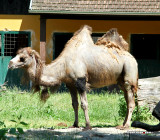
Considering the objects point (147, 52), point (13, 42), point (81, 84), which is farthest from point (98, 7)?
point (81, 84)

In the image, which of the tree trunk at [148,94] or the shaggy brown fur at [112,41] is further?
the tree trunk at [148,94]

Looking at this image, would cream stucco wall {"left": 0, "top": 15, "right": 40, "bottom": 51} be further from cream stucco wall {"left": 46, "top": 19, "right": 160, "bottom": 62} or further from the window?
cream stucco wall {"left": 46, "top": 19, "right": 160, "bottom": 62}

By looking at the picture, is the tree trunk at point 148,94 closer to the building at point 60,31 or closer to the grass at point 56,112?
the grass at point 56,112

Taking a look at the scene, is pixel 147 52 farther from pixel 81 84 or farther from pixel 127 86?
pixel 81 84

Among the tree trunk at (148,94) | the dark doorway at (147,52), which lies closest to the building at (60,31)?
the dark doorway at (147,52)

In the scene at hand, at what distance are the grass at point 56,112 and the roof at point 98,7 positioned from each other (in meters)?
3.06

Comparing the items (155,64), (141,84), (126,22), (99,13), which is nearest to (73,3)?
(99,13)

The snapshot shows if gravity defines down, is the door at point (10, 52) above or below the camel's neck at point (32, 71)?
above

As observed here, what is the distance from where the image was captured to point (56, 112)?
1229cm

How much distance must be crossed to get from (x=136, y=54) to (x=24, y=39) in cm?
422

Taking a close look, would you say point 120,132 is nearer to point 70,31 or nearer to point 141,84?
point 141,84

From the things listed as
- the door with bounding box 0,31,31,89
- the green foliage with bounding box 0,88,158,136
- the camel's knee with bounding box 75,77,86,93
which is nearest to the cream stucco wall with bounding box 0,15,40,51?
the door with bounding box 0,31,31,89

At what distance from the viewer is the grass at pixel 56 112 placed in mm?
11062

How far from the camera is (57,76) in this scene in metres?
9.67
